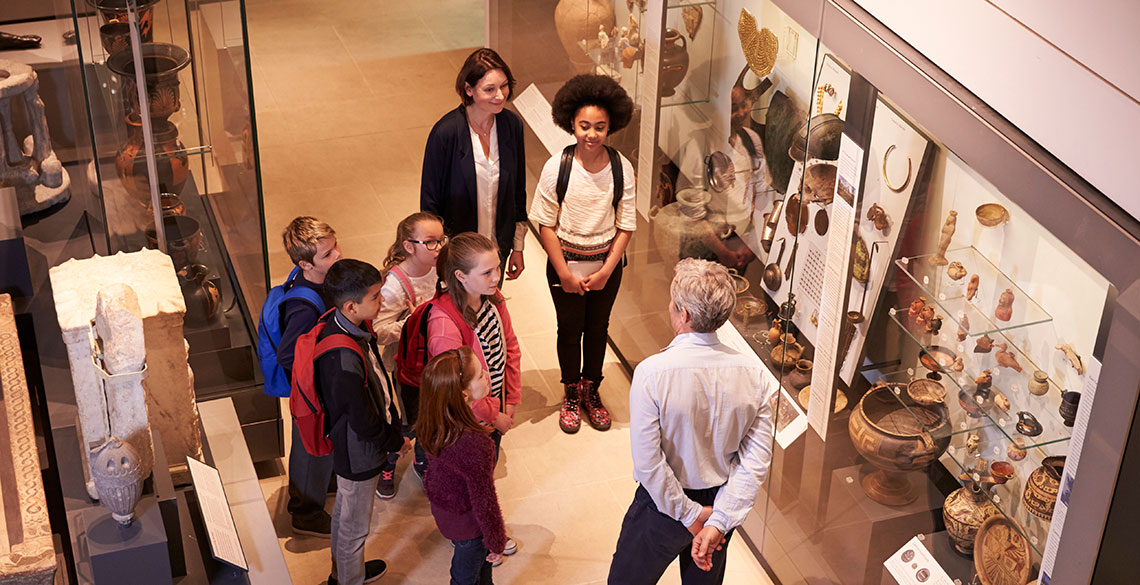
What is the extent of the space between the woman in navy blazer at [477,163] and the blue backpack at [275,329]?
0.92 metres

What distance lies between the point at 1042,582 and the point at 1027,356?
2.11ft

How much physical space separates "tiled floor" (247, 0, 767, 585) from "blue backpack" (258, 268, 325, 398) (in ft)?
2.55

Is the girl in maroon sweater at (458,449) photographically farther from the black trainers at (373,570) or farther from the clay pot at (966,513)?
the clay pot at (966,513)

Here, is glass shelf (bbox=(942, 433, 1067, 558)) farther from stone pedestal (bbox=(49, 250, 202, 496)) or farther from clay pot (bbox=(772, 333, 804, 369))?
stone pedestal (bbox=(49, 250, 202, 496))

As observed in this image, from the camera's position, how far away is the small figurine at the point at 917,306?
369cm

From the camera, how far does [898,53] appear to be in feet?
11.5

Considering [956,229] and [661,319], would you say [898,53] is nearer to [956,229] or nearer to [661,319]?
[956,229]

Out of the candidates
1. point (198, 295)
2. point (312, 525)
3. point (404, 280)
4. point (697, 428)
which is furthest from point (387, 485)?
point (697, 428)

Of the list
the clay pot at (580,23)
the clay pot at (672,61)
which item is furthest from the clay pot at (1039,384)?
the clay pot at (580,23)

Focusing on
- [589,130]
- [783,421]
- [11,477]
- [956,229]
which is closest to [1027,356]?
[956,229]

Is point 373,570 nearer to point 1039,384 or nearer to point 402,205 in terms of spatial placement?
point 1039,384

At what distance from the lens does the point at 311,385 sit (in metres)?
4.04

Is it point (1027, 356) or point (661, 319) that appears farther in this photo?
point (661, 319)

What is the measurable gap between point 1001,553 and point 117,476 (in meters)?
2.63
